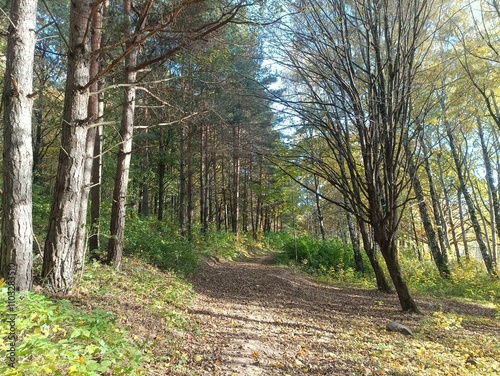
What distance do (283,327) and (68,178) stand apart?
3.80 metres

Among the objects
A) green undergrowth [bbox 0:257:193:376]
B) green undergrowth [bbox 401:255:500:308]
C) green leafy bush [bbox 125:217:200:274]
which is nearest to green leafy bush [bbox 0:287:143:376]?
green undergrowth [bbox 0:257:193:376]

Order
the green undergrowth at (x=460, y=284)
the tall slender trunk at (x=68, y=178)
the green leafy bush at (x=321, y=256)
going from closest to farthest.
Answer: the tall slender trunk at (x=68, y=178) → the green undergrowth at (x=460, y=284) → the green leafy bush at (x=321, y=256)

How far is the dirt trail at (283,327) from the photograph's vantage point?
11.4 feet

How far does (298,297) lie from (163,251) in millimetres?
3736

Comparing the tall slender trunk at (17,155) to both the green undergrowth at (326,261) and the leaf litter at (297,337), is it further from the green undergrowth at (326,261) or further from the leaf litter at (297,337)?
the green undergrowth at (326,261)

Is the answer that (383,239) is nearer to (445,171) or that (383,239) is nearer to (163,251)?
(163,251)

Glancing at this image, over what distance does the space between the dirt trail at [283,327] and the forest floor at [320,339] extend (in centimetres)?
1

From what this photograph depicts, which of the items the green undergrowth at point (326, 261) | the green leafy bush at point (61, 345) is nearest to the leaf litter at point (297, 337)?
the green leafy bush at point (61, 345)

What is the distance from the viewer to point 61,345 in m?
2.14

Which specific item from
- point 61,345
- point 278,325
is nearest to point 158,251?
point 278,325

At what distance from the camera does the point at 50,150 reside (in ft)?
55.7

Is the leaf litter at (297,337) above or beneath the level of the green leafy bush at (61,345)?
beneath

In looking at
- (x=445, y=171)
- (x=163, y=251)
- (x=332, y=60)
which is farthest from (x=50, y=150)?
(x=445, y=171)

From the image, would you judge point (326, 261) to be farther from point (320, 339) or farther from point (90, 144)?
point (90, 144)
